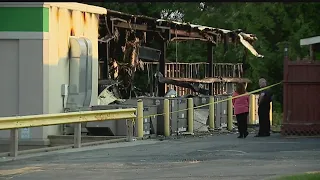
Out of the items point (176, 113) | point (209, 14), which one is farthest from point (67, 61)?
point (209, 14)

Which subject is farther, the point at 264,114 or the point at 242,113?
the point at 264,114

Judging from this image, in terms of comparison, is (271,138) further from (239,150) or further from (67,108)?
(67,108)

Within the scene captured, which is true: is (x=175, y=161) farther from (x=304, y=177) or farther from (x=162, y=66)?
(x=162, y=66)

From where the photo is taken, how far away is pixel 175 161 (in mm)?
15336

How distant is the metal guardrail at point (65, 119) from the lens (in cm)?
1628

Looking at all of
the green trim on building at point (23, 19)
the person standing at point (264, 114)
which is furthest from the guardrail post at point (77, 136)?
the person standing at point (264, 114)

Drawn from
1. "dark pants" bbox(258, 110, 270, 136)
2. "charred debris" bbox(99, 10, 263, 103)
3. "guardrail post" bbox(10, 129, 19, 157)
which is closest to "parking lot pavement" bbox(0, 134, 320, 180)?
"guardrail post" bbox(10, 129, 19, 157)

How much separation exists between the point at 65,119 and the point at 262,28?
27.4 m

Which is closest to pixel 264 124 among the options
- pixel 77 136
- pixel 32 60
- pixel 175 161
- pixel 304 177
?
pixel 77 136

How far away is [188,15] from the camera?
54.2 meters

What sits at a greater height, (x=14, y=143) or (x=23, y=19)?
(x=23, y=19)

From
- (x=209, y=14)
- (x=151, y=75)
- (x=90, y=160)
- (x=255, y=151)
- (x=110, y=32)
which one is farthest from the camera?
(x=209, y=14)

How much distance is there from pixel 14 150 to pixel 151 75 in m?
14.5

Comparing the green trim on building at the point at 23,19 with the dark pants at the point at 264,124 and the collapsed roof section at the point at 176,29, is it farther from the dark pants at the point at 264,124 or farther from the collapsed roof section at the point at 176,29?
the dark pants at the point at 264,124
